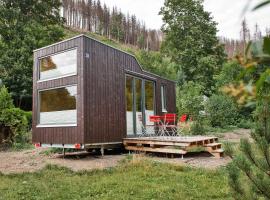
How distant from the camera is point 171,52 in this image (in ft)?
104

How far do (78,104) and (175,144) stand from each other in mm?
3295

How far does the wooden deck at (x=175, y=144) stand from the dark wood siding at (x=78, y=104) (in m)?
2.14

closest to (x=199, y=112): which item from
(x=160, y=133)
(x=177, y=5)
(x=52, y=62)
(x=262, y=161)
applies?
(x=160, y=133)

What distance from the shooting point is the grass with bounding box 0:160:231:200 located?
5.02 m

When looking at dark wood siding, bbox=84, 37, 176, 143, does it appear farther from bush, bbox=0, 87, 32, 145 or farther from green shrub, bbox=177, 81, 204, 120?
green shrub, bbox=177, 81, 204, 120

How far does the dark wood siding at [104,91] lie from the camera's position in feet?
32.8

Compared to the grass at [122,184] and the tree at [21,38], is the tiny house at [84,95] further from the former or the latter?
the tree at [21,38]

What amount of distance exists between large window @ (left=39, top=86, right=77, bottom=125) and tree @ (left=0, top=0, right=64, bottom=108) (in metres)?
9.17

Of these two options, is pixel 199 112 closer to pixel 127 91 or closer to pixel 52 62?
pixel 127 91

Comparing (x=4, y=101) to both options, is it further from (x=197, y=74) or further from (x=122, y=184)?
(x=197, y=74)

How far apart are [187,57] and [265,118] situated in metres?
28.9

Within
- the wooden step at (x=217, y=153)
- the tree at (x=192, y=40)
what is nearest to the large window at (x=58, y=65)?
the wooden step at (x=217, y=153)

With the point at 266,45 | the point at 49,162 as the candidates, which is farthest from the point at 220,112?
the point at 266,45

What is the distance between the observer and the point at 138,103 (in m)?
12.7
